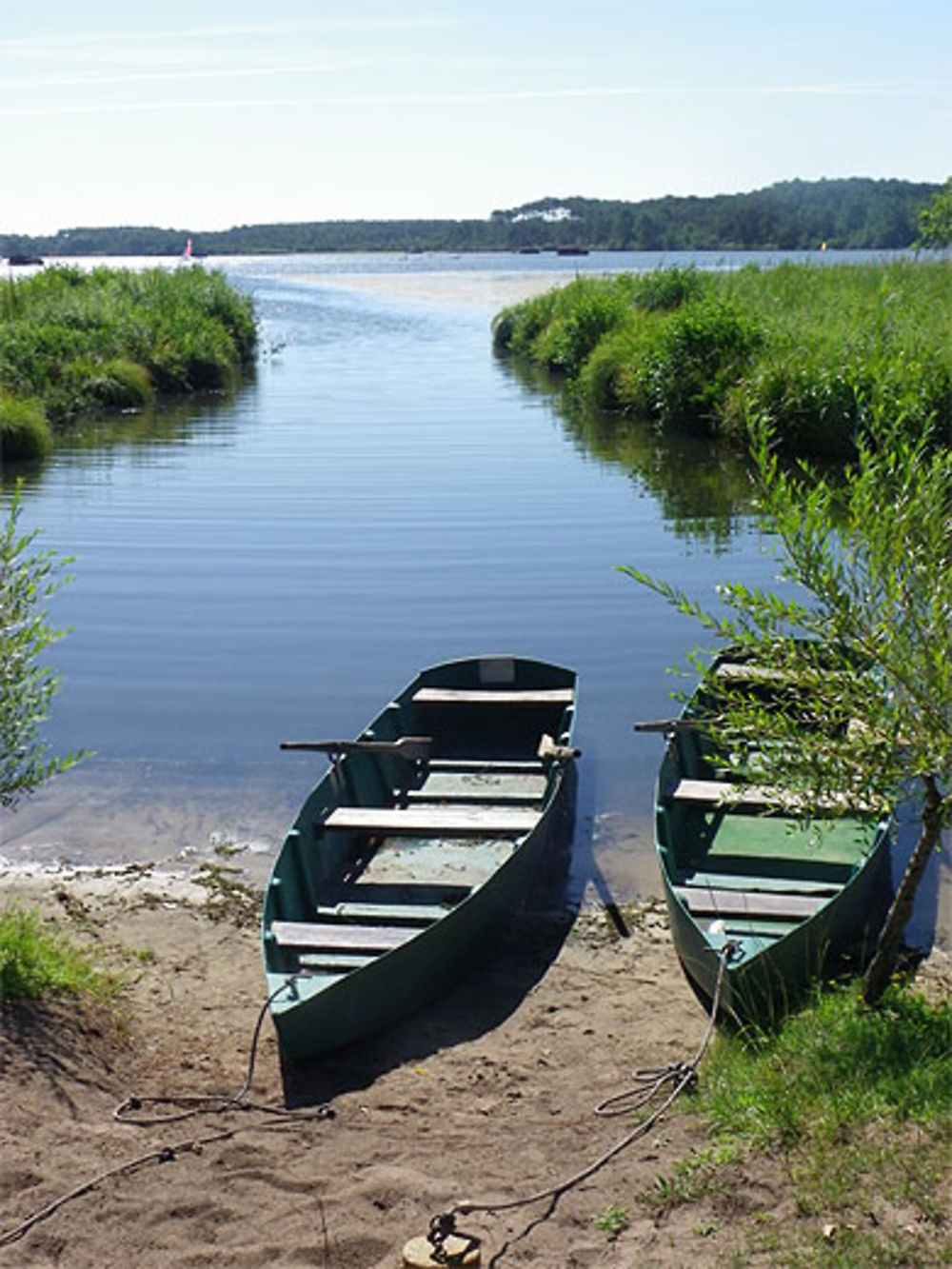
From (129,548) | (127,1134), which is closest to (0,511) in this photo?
(129,548)

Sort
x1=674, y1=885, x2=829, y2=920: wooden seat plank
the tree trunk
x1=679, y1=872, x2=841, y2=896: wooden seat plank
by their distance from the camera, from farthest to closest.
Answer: x1=679, y1=872, x2=841, y2=896: wooden seat plank
x1=674, y1=885, x2=829, y2=920: wooden seat plank
the tree trunk

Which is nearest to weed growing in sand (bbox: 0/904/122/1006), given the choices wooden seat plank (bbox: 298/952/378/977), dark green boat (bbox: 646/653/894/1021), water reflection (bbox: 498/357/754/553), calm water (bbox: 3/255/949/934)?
wooden seat plank (bbox: 298/952/378/977)

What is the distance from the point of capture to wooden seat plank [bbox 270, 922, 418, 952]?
28.3 ft

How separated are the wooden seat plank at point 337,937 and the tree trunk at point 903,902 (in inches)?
99.5

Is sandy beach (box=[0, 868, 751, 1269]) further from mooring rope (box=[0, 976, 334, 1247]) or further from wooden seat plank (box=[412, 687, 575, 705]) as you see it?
wooden seat plank (box=[412, 687, 575, 705])

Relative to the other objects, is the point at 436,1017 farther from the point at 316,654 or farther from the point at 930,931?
the point at 316,654

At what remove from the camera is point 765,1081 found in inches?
262

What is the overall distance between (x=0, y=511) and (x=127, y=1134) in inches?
774

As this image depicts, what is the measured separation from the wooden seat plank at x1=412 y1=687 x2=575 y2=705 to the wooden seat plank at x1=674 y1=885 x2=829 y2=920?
337 centimetres

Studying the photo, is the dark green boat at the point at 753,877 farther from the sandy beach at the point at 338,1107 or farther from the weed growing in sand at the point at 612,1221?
the weed growing in sand at the point at 612,1221

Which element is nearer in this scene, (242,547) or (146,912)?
(146,912)

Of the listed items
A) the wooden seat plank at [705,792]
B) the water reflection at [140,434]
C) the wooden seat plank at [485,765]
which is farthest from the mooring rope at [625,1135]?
the water reflection at [140,434]

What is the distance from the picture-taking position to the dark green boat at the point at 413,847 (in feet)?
26.8

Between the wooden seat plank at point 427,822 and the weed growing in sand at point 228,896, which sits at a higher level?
the wooden seat plank at point 427,822
